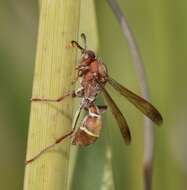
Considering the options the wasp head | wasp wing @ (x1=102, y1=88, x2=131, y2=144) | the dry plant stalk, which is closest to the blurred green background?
wasp wing @ (x1=102, y1=88, x2=131, y2=144)

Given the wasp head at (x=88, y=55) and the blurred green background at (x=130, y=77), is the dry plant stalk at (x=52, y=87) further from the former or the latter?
the blurred green background at (x=130, y=77)

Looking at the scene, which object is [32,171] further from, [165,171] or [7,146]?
[7,146]

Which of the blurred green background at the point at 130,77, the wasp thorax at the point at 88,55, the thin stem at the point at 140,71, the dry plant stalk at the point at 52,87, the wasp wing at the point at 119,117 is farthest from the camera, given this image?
the blurred green background at the point at 130,77

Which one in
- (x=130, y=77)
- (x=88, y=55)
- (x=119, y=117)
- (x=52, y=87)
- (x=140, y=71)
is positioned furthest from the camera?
(x=130, y=77)

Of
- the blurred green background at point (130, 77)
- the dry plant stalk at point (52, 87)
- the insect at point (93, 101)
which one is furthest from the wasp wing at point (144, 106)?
the dry plant stalk at point (52, 87)

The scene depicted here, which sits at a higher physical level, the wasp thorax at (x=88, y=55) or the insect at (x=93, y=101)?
the wasp thorax at (x=88, y=55)

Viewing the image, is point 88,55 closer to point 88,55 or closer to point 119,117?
point 88,55

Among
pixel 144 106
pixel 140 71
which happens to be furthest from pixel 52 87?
pixel 144 106

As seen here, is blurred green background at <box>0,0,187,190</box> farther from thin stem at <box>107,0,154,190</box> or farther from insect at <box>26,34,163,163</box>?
thin stem at <box>107,0,154,190</box>
